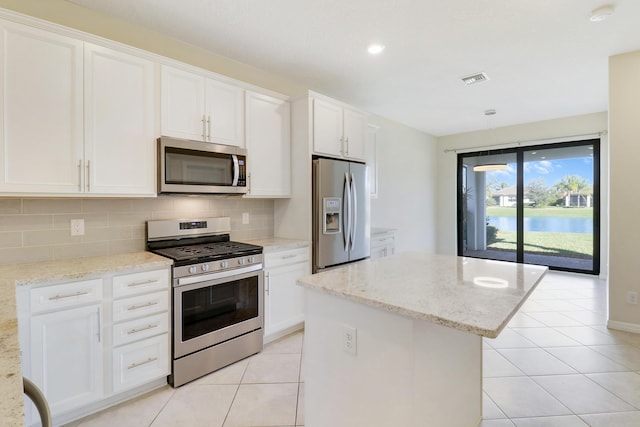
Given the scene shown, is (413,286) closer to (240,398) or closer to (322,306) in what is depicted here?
(322,306)

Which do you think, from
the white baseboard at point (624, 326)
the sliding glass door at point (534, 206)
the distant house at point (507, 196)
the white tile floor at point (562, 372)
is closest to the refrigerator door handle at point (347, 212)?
the white tile floor at point (562, 372)

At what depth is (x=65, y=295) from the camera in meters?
1.84

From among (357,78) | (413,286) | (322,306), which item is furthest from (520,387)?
(357,78)

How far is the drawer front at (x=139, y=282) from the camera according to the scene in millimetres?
2031

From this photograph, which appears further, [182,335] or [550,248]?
[550,248]

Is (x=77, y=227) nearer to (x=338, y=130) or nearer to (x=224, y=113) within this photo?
(x=224, y=113)

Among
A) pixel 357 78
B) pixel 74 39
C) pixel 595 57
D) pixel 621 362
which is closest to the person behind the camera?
pixel 74 39

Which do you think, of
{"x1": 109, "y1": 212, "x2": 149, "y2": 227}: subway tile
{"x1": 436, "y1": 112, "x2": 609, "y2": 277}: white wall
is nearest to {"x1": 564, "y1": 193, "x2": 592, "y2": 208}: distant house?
{"x1": 436, "y1": 112, "x2": 609, "y2": 277}: white wall

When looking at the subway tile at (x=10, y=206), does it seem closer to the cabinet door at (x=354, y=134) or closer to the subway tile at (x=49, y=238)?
the subway tile at (x=49, y=238)

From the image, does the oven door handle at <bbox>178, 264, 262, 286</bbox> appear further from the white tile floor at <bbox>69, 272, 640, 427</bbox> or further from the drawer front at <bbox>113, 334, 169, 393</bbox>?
the white tile floor at <bbox>69, 272, 640, 427</bbox>

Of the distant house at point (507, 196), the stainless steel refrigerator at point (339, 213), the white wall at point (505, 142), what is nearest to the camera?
the stainless steel refrigerator at point (339, 213)

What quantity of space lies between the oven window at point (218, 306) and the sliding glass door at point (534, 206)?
4.63m

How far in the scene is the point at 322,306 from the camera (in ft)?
5.00

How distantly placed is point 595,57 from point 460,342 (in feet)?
10.9
